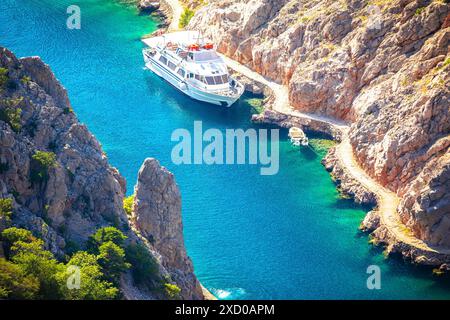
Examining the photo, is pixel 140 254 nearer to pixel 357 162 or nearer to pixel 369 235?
pixel 369 235

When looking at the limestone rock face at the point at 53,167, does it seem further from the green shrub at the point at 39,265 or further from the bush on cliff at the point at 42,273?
the green shrub at the point at 39,265

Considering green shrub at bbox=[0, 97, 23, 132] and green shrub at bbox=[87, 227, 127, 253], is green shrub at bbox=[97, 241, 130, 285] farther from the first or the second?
green shrub at bbox=[0, 97, 23, 132]

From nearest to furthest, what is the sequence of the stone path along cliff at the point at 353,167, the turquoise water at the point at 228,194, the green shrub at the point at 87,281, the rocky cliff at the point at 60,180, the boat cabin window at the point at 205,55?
1. the green shrub at the point at 87,281
2. the rocky cliff at the point at 60,180
3. the turquoise water at the point at 228,194
4. the stone path along cliff at the point at 353,167
5. the boat cabin window at the point at 205,55

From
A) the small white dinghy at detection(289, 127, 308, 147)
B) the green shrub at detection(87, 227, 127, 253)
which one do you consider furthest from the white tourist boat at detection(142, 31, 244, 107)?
the green shrub at detection(87, 227, 127, 253)

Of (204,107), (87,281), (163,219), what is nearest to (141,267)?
(163,219)

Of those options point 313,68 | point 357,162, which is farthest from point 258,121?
point 357,162

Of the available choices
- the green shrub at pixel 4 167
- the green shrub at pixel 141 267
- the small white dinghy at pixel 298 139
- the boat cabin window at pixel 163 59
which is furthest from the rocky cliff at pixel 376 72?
the green shrub at pixel 4 167

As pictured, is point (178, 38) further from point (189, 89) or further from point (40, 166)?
point (40, 166)
